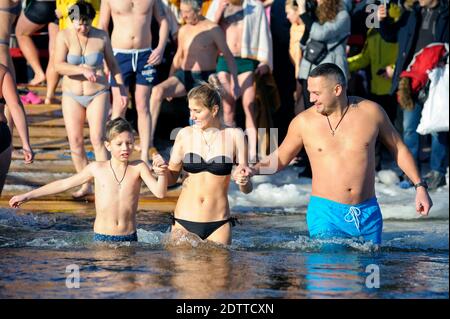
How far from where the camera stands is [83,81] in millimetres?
11578

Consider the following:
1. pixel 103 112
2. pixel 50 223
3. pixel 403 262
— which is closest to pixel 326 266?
pixel 403 262

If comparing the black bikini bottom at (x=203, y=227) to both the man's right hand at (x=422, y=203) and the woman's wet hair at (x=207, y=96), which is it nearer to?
the woman's wet hair at (x=207, y=96)

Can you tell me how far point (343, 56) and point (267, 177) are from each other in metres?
1.60

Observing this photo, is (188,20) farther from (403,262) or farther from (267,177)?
(403,262)

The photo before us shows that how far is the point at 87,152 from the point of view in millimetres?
13070

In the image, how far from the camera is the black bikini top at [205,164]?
8.97 meters

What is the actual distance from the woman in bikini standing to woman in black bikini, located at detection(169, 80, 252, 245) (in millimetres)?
2769

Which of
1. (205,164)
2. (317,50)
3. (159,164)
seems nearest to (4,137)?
(159,164)

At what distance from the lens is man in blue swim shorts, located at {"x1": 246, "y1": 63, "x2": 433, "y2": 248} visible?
9.02 m

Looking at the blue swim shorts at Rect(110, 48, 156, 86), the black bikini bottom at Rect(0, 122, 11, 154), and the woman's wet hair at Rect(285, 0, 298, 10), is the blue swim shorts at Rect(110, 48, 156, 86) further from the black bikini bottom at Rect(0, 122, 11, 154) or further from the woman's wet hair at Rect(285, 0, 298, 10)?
the black bikini bottom at Rect(0, 122, 11, 154)

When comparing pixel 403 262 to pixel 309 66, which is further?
pixel 309 66

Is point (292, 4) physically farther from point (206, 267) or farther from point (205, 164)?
point (206, 267)

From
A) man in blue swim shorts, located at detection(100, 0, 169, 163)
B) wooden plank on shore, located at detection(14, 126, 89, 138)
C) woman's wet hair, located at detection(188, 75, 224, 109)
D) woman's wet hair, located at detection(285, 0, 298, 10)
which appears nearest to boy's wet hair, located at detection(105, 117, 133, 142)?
woman's wet hair, located at detection(188, 75, 224, 109)

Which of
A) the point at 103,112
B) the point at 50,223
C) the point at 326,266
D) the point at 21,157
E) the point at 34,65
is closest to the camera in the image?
the point at 326,266
